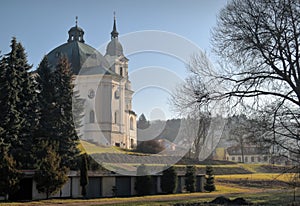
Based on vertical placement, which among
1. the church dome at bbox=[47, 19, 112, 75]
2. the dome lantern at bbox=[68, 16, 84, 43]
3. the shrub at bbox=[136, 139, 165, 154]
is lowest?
the shrub at bbox=[136, 139, 165, 154]

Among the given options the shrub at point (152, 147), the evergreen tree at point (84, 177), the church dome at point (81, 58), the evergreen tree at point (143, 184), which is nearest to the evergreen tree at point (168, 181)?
the evergreen tree at point (143, 184)

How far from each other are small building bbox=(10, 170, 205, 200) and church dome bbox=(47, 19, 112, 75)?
32.0m

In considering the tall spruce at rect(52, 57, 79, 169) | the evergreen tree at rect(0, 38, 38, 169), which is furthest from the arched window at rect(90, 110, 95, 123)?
the evergreen tree at rect(0, 38, 38, 169)

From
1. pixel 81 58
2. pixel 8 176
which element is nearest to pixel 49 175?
pixel 8 176

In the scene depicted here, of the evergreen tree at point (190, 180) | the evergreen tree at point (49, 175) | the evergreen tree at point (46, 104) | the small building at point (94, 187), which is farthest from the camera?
the evergreen tree at point (190, 180)

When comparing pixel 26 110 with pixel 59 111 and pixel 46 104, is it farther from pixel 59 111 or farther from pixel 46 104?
pixel 59 111

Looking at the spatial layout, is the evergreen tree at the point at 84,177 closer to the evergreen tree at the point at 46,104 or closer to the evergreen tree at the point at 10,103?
the evergreen tree at the point at 46,104

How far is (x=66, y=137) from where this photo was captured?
29875mm

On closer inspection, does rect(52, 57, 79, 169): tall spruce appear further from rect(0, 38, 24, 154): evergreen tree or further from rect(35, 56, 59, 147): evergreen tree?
rect(0, 38, 24, 154): evergreen tree

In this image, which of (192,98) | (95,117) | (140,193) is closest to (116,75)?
(95,117)

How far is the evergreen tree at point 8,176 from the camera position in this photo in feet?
70.7

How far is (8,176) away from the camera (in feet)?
71.1

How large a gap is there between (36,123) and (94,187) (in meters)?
6.37

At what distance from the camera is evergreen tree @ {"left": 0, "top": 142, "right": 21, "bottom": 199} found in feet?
70.7
